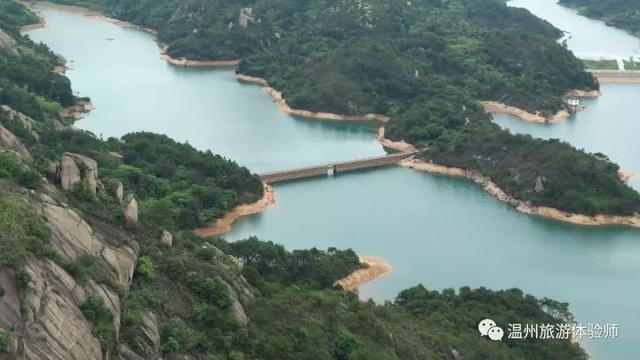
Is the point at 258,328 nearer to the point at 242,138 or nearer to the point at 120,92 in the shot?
the point at 242,138

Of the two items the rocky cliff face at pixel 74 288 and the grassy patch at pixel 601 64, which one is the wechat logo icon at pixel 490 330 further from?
the grassy patch at pixel 601 64

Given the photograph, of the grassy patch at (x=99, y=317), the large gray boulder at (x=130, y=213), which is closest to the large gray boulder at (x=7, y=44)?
the large gray boulder at (x=130, y=213)

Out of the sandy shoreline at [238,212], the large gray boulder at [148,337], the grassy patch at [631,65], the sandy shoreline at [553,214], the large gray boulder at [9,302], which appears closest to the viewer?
the large gray boulder at [9,302]

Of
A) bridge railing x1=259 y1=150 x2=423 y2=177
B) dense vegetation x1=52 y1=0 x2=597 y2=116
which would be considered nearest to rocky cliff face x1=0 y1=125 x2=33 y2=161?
bridge railing x1=259 y1=150 x2=423 y2=177

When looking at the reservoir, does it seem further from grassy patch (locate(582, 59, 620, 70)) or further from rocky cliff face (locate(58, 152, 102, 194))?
rocky cliff face (locate(58, 152, 102, 194))

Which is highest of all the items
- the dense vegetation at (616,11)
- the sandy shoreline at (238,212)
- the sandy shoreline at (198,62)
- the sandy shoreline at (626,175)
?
the dense vegetation at (616,11)

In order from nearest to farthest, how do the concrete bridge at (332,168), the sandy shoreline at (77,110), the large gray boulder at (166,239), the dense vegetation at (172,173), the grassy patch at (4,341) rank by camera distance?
the grassy patch at (4,341) → the large gray boulder at (166,239) → the dense vegetation at (172,173) → the concrete bridge at (332,168) → the sandy shoreline at (77,110)

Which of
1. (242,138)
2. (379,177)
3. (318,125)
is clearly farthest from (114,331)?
(318,125)

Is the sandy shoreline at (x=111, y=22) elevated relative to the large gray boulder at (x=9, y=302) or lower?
Answer: lower
